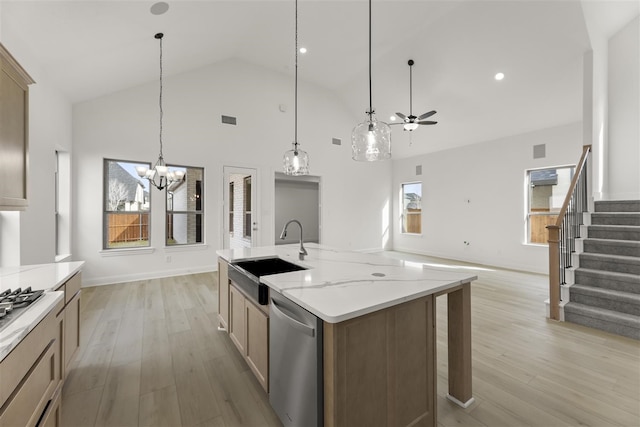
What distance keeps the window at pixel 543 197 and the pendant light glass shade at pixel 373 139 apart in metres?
5.24

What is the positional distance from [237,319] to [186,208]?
13.3ft

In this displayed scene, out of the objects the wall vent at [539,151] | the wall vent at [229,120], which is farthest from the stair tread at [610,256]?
the wall vent at [229,120]

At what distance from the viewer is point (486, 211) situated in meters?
6.62

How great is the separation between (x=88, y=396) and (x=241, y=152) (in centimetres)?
506

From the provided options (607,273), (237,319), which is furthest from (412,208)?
(237,319)

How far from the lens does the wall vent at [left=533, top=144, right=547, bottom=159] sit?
18.7 ft

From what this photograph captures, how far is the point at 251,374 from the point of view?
2.26 m

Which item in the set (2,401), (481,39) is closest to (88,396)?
(2,401)

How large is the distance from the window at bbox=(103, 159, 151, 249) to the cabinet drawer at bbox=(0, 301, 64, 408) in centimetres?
426

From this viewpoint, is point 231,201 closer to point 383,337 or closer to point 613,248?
point 383,337

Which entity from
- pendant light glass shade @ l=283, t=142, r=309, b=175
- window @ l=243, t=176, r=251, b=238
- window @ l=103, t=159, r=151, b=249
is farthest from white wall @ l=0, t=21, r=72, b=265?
window @ l=243, t=176, r=251, b=238

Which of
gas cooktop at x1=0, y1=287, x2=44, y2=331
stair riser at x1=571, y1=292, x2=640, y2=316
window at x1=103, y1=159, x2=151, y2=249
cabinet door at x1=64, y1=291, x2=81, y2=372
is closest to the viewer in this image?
gas cooktop at x1=0, y1=287, x2=44, y2=331

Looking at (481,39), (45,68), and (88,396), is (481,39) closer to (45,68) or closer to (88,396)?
(45,68)

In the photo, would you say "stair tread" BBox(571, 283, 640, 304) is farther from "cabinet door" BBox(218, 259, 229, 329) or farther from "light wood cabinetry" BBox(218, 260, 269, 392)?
"cabinet door" BBox(218, 259, 229, 329)
